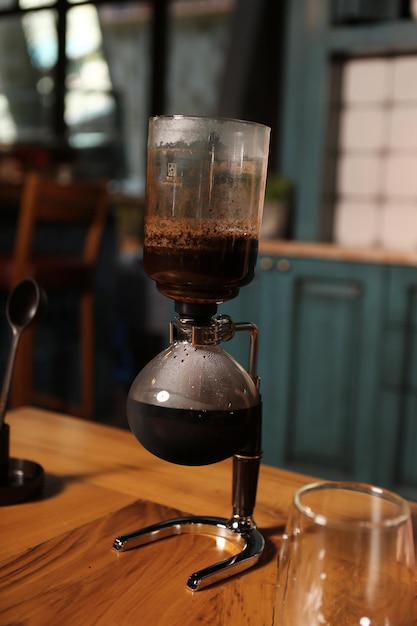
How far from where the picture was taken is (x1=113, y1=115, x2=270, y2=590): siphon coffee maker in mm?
697

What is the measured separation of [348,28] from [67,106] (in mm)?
3011

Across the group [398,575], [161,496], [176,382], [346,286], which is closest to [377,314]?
[346,286]

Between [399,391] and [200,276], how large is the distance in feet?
5.62

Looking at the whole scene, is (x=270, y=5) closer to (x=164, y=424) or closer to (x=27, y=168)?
(x=27, y=168)

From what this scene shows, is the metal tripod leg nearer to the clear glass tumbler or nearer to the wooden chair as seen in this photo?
the clear glass tumbler

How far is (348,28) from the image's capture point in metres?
2.42

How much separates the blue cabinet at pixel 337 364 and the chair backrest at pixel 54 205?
2.09ft

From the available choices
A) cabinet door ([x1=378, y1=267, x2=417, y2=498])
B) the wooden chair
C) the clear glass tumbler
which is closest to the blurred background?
cabinet door ([x1=378, y1=267, x2=417, y2=498])

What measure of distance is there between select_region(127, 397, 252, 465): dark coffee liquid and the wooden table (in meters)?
0.11

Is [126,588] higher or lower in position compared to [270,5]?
lower

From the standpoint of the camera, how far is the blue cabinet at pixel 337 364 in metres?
2.27

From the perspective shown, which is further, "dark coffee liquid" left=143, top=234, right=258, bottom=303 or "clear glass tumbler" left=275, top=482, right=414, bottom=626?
"dark coffee liquid" left=143, top=234, right=258, bottom=303

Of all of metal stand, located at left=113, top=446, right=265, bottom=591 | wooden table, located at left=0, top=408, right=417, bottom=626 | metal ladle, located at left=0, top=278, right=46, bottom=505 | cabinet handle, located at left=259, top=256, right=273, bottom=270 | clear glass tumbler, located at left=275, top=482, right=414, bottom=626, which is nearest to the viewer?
clear glass tumbler, located at left=275, top=482, right=414, bottom=626

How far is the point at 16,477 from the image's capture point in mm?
910
